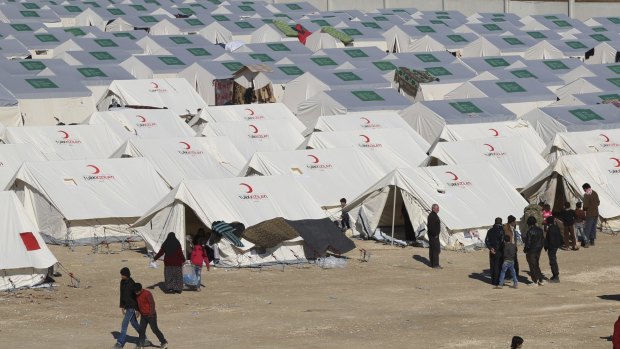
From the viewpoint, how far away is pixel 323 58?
52.9 meters

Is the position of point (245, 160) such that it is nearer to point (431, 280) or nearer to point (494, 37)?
point (431, 280)

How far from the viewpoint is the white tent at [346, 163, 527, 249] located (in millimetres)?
29562

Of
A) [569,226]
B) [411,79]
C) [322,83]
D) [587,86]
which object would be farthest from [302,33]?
[569,226]

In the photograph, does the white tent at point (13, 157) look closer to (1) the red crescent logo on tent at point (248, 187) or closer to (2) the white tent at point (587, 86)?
(1) the red crescent logo on tent at point (248, 187)

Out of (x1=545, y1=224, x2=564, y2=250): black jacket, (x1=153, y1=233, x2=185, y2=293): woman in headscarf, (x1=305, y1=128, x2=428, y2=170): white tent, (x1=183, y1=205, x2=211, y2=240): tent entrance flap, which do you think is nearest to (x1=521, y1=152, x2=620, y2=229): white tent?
(x1=305, y1=128, x2=428, y2=170): white tent

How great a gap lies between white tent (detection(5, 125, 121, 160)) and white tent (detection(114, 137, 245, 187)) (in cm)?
134

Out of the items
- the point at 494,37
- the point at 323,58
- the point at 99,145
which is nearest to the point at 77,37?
the point at 323,58

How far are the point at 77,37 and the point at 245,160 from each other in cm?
2530

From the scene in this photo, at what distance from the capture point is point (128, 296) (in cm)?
2006

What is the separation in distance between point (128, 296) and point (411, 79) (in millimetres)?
29804

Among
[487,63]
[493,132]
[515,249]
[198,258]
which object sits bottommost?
[487,63]

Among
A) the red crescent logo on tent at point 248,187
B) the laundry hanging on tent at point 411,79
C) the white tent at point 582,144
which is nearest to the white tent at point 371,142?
the white tent at point 582,144

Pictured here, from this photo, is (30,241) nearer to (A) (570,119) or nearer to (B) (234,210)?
(B) (234,210)

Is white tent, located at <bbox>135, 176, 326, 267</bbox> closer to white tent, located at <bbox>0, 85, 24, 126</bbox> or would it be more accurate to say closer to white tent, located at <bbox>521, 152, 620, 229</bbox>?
white tent, located at <bbox>521, 152, 620, 229</bbox>
